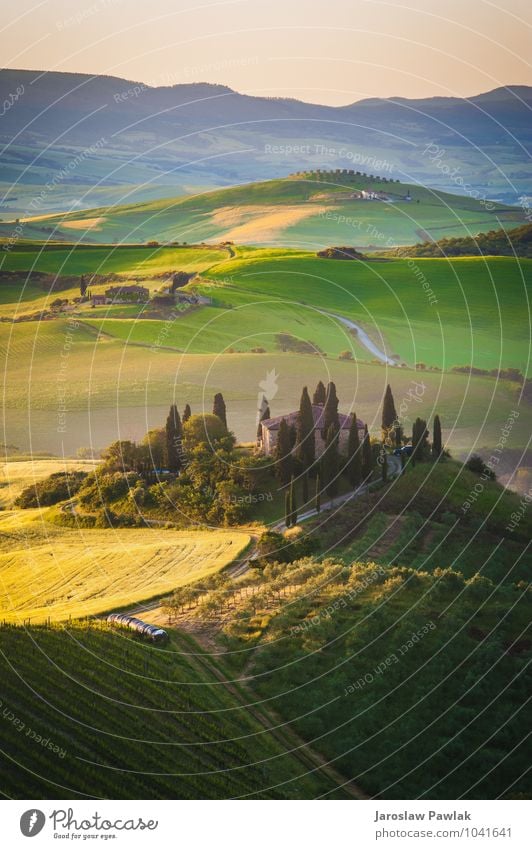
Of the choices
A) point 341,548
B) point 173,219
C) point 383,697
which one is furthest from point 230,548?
point 173,219

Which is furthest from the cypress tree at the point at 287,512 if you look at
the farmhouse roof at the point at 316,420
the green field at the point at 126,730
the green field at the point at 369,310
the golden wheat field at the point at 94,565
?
the green field at the point at 369,310

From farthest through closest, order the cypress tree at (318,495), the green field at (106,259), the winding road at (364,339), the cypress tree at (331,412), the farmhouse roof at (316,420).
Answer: the green field at (106,259) < the winding road at (364,339) < the farmhouse roof at (316,420) < the cypress tree at (331,412) < the cypress tree at (318,495)

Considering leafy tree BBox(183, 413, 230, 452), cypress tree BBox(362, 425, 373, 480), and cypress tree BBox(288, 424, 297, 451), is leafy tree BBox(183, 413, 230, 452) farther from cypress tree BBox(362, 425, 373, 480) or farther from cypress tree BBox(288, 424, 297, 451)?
cypress tree BBox(362, 425, 373, 480)

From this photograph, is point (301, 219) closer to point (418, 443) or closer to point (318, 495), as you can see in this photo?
point (418, 443)

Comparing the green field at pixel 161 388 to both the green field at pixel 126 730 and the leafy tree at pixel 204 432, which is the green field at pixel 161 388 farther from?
the green field at pixel 126 730

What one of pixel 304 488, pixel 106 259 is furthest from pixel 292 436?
pixel 106 259

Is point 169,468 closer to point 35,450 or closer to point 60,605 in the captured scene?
point 60,605

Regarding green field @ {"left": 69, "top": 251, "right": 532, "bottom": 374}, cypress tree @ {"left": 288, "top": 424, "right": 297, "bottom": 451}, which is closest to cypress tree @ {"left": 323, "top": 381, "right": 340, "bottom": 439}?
cypress tree @ {"left": 288, "top": 424, "right": 297, "bottom": 451}
